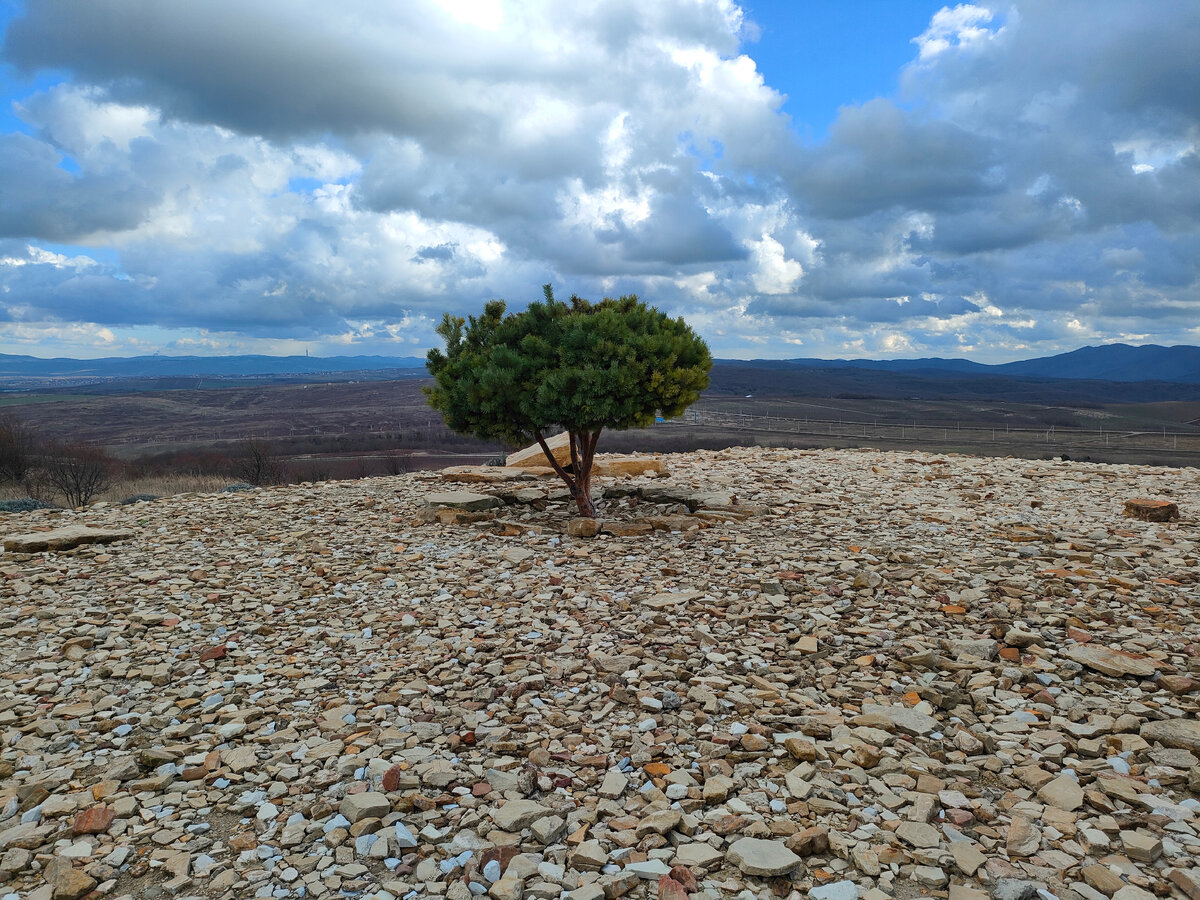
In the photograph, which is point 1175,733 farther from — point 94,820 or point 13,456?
point 13,456

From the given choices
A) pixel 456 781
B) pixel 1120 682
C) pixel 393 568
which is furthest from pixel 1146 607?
pixel 393 568

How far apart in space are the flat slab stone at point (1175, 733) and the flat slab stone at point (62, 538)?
13900 mm

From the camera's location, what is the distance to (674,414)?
39.4ft

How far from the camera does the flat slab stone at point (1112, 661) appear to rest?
20.8ft

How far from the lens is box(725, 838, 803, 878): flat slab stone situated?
4137 millimetres

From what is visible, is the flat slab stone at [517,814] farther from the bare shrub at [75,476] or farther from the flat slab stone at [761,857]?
the bare shrub at [75,476]

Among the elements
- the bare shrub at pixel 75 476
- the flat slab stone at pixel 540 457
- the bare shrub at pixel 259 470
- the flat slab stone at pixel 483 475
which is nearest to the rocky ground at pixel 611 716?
the flat slab stone at pixel 483 475

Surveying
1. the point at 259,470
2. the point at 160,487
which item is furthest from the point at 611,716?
the point at 259,470

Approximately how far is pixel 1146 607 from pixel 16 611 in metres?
13.5

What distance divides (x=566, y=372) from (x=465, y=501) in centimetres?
384

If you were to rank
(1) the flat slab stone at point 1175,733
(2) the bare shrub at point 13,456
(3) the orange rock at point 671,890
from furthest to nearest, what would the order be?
(2) the bare shrub at point 13,456, (1) the flat slab stone at point 1175,733, (3) the orange rock at point 671,890

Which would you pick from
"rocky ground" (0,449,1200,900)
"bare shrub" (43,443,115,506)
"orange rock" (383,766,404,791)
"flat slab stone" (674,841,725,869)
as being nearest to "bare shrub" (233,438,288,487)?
"bare shrub" (43,443,115,506)

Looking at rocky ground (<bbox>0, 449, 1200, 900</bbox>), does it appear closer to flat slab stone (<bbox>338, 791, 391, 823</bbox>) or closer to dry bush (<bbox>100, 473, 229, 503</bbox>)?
flat slab stone (<bbox>338, 791, 391, 823</bbox>)

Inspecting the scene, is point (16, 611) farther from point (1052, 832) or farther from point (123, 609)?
point (1052, 832)
